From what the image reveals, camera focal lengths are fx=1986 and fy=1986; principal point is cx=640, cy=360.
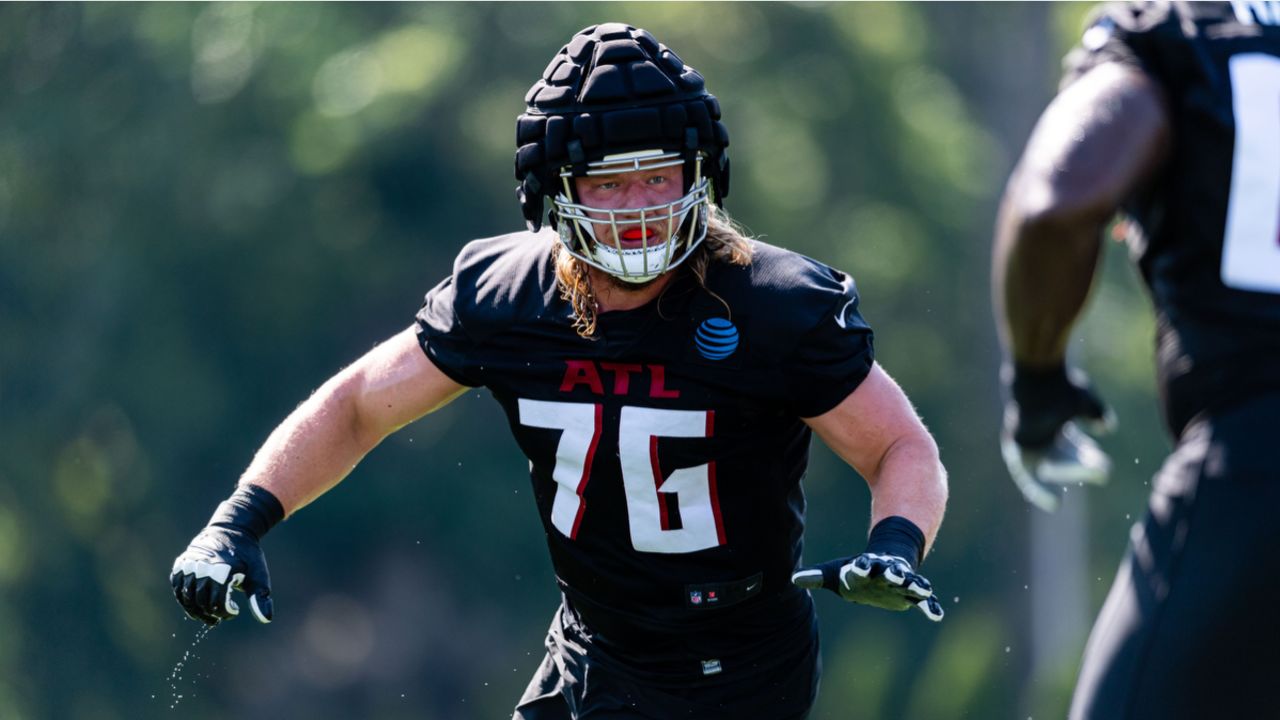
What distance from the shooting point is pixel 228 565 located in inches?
155

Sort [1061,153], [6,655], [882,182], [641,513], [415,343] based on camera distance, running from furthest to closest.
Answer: [882,182]
[6,655]
[415,343]
[641,513]
[1061,153]

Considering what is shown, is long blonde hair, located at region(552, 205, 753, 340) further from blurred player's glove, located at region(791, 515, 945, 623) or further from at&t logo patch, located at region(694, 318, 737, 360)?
blurred player's glove, located at region(791, 515, 945, 623)

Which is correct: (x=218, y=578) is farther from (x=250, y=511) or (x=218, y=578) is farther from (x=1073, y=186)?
(x=1073, y=186)

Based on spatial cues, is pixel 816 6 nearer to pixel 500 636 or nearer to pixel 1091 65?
pixel 500 636

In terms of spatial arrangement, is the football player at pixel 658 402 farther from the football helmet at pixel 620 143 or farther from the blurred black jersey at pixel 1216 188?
the blurred black jersey at pixel 1216 188

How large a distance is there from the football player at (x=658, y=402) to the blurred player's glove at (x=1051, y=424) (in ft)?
1.32

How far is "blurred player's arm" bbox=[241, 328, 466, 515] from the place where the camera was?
417cm

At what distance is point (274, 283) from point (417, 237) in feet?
4.75

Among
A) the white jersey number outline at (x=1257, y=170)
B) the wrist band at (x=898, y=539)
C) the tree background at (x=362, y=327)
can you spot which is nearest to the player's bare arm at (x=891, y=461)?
the wrist band at (x=898, y=539)

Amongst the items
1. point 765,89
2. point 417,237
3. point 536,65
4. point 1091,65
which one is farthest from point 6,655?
point 1091,65

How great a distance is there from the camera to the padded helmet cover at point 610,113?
3850 mm

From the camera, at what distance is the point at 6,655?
17.7m

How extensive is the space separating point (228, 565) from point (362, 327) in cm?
1527

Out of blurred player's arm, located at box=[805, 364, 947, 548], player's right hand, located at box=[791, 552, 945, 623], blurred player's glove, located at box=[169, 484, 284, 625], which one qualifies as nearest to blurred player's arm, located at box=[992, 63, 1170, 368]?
player's right hand, located at box=[791, 552, 945, 623]
